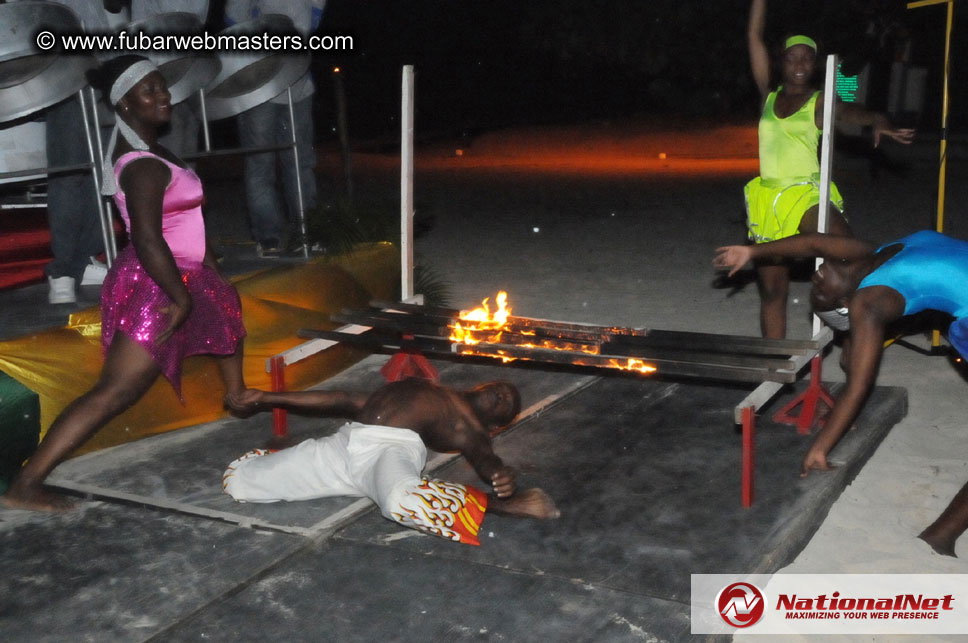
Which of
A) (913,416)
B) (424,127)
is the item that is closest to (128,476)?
(913,416)

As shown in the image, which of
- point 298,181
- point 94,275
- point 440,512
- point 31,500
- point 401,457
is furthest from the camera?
point 298,181

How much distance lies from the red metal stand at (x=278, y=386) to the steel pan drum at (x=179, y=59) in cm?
177

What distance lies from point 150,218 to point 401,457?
1.35 metres

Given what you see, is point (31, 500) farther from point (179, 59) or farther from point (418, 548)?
point (179, 59)

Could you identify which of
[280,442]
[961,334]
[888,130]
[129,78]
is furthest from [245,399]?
[888,130]

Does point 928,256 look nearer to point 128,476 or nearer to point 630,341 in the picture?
point 630,341

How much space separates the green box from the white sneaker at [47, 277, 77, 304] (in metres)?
1.21

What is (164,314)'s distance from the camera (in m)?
4.28

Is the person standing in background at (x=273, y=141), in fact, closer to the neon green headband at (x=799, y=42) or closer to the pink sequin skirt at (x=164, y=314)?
the pink sequin skirt at (x=164, y=314)

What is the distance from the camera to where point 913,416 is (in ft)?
17.4

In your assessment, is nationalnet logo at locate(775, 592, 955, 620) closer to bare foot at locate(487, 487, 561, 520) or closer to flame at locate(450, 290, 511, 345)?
bare foot at locate(487, 487, 561, 520)

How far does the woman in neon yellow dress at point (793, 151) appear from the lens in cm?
500

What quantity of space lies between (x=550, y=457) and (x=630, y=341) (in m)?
0.64

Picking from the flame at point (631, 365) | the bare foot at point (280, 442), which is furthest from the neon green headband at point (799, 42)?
the bare foot at point (280, 442)
